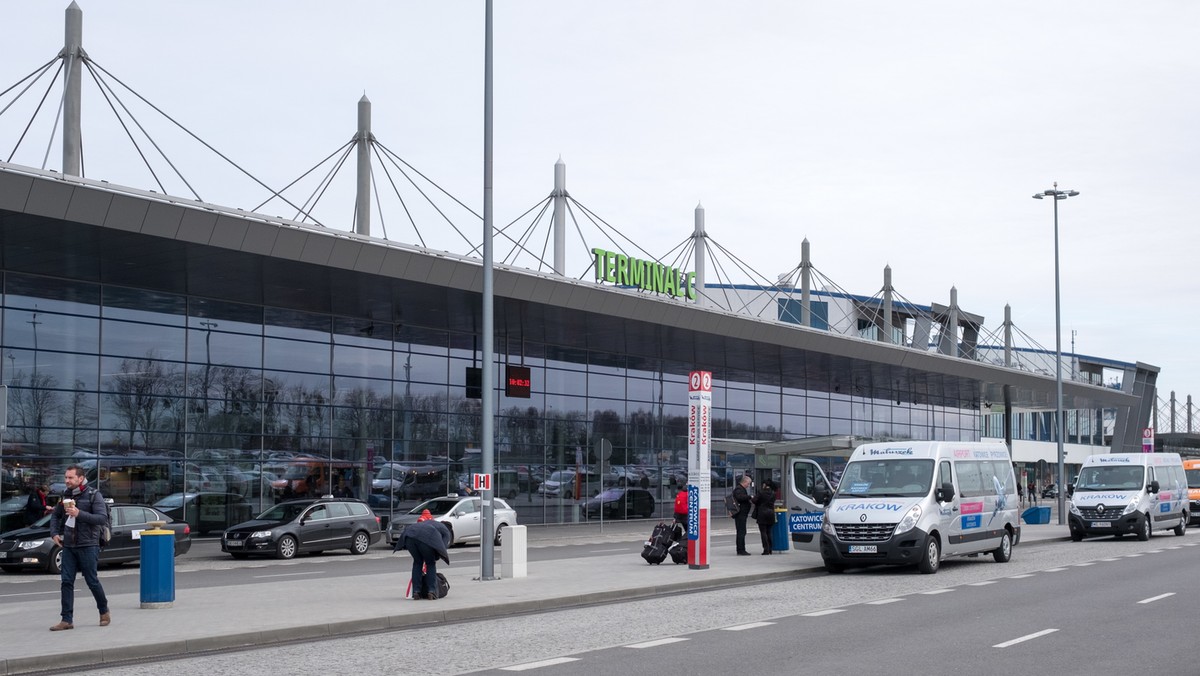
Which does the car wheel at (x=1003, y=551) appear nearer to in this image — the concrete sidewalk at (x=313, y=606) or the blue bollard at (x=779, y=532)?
the concrete sidewalk at (x=313, y=606)

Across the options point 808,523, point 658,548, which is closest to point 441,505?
point 658,548

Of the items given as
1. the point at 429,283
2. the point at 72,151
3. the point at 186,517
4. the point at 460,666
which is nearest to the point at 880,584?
the point at 460,666

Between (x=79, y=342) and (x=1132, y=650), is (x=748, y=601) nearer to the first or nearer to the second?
(x=1132, y=650)

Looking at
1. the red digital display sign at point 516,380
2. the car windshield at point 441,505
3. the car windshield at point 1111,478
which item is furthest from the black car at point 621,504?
the car windshield at point 1111,478

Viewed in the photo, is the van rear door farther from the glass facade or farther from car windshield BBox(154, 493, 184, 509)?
car windshield BBox(154, 493, 184, 509)

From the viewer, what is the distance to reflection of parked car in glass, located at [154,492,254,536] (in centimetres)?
3156

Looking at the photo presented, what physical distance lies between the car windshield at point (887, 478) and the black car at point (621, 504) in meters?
21.3

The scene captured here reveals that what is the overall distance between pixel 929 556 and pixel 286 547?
570 inches

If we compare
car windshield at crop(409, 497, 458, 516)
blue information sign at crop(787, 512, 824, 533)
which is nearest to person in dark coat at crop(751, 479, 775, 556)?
blue information sign at crop(787, 512, 824, 533)

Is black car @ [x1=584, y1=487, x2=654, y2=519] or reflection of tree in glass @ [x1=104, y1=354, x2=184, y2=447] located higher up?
reflection of tree in glass @ [x1=104, y1=354, x2=184, y2=447]

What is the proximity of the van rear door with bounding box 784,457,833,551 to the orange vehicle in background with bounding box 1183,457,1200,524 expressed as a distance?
15266 mm

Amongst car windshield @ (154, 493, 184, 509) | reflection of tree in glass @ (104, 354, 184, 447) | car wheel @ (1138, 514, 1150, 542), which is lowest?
car wheel @ (1138, 514, 1150, 542)

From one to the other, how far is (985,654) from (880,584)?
26.8ft

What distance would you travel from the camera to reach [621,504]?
4559cm
